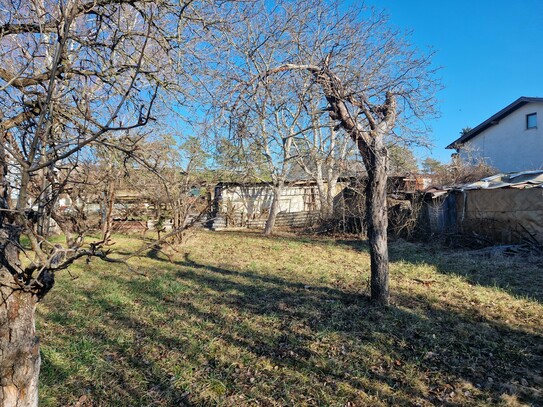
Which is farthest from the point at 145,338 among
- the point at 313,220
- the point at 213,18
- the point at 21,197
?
the point at 313,220

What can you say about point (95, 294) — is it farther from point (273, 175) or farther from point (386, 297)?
point (273, 175)

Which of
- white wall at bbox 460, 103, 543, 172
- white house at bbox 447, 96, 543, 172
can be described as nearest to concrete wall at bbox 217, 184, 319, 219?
white house at bbox 447, 96, 543, 172

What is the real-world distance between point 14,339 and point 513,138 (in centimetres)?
2396

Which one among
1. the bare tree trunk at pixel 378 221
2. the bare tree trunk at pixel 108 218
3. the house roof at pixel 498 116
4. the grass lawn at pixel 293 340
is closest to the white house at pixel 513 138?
the house roof at pixel 498 116

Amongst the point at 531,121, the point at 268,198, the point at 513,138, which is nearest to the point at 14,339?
the point at 268,198

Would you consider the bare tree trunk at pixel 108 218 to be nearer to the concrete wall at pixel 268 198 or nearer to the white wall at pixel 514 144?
the concrete wall at pixel 268 198

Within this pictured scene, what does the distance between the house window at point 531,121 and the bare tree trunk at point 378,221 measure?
18.5 m

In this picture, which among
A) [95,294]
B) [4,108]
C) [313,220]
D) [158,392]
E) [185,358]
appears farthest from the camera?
[313,220]

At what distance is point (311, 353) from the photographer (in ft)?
12.6

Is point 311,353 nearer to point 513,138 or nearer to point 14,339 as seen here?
point 14,339

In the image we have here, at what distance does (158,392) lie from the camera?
3182 mm

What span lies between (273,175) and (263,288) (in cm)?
907

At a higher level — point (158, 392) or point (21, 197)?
point (21, 197)

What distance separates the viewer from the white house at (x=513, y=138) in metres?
18.3
